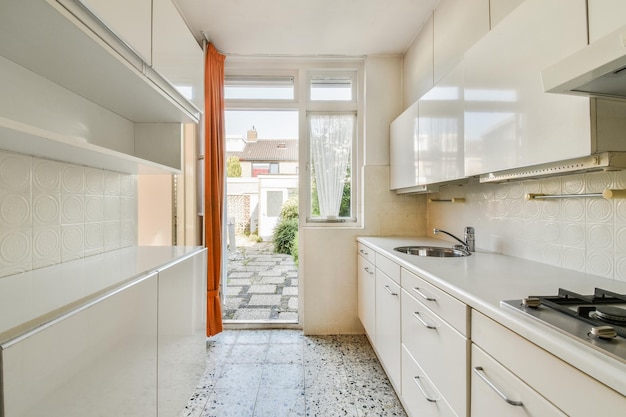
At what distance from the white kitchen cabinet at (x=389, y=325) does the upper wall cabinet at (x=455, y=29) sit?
1.47 m

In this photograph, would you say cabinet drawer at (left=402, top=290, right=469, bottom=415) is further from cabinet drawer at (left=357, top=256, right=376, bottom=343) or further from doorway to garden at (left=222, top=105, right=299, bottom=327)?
doorway to garden at (left=222, top=105, right=299, bottom=327)

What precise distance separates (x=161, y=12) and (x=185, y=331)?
1598 millimetres

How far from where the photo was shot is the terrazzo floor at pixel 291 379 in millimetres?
1627

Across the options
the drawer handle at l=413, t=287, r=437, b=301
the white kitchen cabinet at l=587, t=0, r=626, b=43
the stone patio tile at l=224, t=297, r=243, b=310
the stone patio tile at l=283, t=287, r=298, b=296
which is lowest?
the stone patio tile at l=224, t=297, r=243, b=310

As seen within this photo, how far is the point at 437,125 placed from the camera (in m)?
1.71

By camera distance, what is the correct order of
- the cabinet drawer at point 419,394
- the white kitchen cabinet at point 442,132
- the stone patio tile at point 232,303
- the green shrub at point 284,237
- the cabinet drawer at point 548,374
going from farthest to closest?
the green shrub at point 284,237, the stone patio tile at point 232,303, the white kitchen cabinet at point 442,132, the cabinet drawer at point 419,394, the cabinet drawer at point 548,374

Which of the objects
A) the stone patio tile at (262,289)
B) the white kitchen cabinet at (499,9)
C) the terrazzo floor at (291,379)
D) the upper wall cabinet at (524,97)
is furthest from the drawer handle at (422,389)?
the stone patio tile at (262,289)

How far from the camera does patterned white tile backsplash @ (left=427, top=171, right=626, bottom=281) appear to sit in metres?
1.04

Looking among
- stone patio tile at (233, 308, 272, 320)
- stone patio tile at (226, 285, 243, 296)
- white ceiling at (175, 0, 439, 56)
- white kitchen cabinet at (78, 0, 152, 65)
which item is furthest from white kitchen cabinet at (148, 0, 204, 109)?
stone patio tile at (226, 285, 243, 296)

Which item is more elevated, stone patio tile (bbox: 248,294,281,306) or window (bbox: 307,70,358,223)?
window (bbox: 307,70,358,223)

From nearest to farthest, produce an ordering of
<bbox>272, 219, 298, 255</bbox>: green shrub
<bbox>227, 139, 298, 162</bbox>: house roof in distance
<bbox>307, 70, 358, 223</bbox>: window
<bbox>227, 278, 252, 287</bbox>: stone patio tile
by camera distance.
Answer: <bbox>307, 70, 358, 223</bbox>: window
<bbox>227, 278, 252, 287</bbox>: stone patio tile
<bbox>227, 139, 298, 162</bbox>: house roof in distance
<bbox>272, 219, 298, 255</bbox>: green shrub

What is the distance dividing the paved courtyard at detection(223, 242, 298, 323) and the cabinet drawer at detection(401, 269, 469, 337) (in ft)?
→ 5.58

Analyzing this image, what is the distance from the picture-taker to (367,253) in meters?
2.26

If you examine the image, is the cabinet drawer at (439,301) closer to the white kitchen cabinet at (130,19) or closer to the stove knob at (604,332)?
the stove knob at (604,332)
